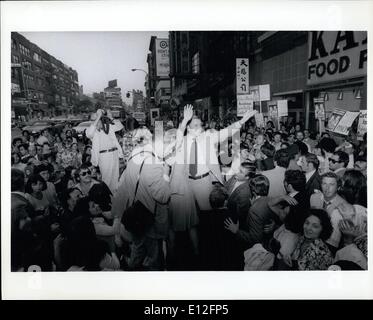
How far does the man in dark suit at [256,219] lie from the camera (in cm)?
348

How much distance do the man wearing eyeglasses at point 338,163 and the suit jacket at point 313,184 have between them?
0.13 meters

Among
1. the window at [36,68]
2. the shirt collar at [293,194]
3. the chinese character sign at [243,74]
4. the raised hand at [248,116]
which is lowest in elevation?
the shirt collar at [293,194]

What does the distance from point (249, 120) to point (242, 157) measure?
300 mm

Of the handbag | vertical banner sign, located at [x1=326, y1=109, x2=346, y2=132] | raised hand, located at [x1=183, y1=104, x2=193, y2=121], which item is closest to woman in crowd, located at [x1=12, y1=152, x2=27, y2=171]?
the handbag

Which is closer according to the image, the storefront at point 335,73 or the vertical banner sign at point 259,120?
the storefront at point 335,73

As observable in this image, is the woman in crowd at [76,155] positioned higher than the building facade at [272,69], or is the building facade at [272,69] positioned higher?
the building facade at [272,69]

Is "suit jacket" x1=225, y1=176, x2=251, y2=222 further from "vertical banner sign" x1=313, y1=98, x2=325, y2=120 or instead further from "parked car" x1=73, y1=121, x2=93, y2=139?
"parked car" x1=73, y1=121, x2=93, y2=139

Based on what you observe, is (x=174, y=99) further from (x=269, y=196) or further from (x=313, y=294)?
(x=313, y=294)

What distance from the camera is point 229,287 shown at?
3.48 metres

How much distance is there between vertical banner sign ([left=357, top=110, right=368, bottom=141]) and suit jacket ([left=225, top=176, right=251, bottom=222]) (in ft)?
3.11

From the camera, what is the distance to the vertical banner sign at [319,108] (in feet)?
11.4

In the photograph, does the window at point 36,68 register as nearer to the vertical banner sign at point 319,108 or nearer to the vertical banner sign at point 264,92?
the vertical banner sign at point 264,92

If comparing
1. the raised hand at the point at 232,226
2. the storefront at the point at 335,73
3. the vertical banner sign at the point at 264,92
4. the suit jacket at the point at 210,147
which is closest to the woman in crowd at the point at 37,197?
the suit jacket at the point at 210,147

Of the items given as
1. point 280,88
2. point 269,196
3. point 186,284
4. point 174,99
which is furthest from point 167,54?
point 186,284
